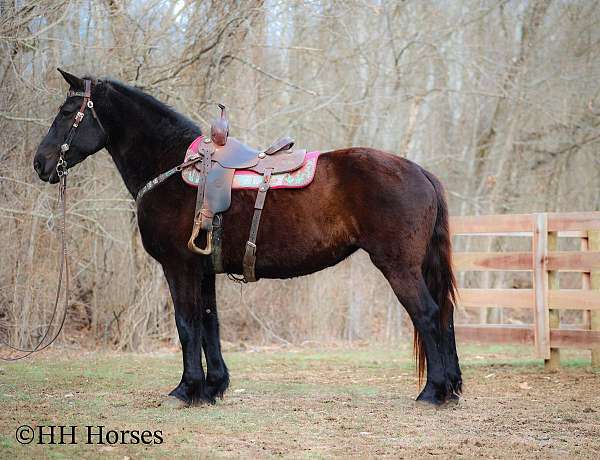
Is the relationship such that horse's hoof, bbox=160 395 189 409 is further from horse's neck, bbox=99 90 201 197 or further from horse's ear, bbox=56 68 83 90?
horse's ear, bbox=56 68 83 90

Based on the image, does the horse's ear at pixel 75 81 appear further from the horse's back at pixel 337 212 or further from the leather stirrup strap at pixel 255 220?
the leather stirrup strap at pixel 255 220

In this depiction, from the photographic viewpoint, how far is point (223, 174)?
541 cm

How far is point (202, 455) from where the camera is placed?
3.85 m

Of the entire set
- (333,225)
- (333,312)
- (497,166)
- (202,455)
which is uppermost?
(497,166)

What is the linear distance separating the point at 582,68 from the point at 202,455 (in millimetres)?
12499

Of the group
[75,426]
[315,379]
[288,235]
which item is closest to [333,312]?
[315,379]

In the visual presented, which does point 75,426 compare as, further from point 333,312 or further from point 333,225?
point 333,312

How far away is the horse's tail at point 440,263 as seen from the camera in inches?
218

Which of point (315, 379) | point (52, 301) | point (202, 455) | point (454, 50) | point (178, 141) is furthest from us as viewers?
point (454, 50)

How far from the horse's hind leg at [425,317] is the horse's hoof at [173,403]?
5.72ft

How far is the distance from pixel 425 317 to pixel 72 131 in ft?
9.90

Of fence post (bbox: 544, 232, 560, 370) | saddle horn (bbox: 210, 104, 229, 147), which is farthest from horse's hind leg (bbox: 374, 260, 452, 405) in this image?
fence post (bbox: 544, 232, 560, 370)

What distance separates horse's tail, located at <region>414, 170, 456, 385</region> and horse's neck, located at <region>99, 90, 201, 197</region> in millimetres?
1947

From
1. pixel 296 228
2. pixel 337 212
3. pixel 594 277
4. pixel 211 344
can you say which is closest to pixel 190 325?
pixel 211 344
